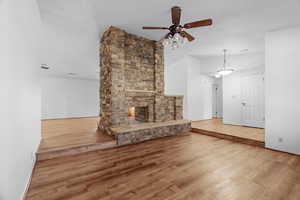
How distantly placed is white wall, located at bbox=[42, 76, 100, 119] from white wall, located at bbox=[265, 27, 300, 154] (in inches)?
356

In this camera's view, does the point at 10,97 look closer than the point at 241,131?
Yes

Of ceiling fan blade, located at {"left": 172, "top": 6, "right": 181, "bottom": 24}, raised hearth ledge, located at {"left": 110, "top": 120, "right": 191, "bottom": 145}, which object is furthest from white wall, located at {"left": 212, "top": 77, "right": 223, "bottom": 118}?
ceiling fan blade, located at {"left": 172, "top": 6, "right": 181, "bottom": 24}

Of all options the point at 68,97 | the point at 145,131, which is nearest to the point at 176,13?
the point at 145,131

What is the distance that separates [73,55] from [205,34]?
4.67 m

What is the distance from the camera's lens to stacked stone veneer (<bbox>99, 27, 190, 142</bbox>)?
3744 millimetres

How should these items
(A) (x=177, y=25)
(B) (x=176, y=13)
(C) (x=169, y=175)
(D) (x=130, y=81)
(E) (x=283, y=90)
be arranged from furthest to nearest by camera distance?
(D) (x=130, y=81)
(E) (x=283, y=90)
(A) (x=177, y=25)
(B) (x=176, y=13)
(C) (x=169, y=175)

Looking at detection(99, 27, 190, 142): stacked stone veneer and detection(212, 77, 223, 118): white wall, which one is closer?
detection(99, 27, 190, 142): stacked stone veneer

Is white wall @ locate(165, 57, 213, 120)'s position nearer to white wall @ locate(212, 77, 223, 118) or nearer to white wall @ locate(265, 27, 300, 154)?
white wall @ locate(212, 77, 223, 118)

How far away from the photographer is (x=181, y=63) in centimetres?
624

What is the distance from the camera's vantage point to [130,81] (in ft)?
13.9

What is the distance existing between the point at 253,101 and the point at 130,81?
5003mm

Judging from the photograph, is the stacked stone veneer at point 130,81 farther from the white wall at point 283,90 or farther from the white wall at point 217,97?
the white wall at point 217,97

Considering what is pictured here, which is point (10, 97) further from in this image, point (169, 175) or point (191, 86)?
point (191, 86)

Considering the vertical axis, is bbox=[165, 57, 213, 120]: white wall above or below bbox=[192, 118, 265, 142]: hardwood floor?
above
